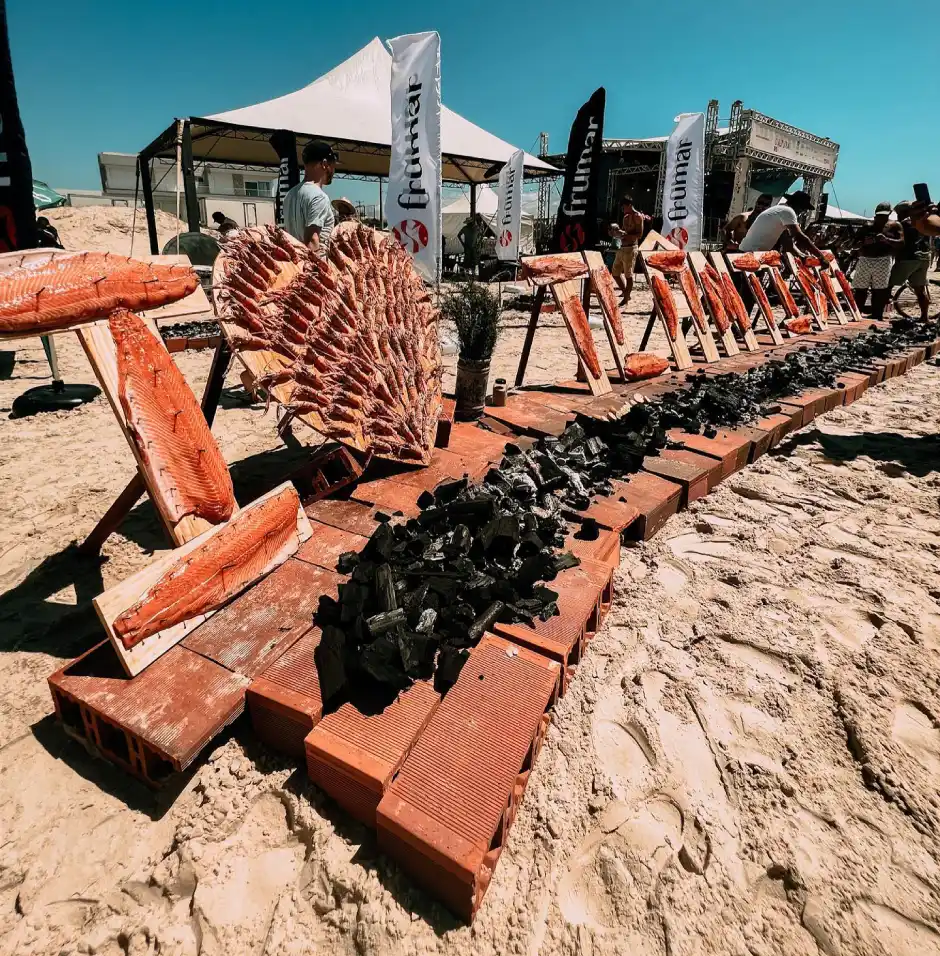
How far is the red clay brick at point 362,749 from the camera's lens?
4.50 ft

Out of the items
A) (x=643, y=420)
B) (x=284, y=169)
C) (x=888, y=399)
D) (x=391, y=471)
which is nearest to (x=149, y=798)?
(x=391, y=471)

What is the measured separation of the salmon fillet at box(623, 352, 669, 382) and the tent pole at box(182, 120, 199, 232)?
1158 centimetres

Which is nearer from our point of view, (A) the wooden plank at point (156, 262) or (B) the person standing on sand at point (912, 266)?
(A) the wooden plank at point (156, 262)

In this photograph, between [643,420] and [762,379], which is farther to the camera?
[762,379]

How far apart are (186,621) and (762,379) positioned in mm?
5320

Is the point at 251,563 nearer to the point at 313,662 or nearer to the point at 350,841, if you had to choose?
the point at 313,662

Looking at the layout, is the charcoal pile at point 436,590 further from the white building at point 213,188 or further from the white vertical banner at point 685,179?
the white building at point 213,188

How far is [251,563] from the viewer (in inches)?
80.7

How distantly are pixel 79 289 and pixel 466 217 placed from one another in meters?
27.1

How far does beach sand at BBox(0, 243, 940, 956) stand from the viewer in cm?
125

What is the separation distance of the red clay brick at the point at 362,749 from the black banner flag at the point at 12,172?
4643mm

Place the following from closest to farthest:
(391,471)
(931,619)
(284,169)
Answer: (931,619) < (391,471) < (284,169)

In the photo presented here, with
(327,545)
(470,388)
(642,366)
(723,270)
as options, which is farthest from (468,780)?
(723,270)

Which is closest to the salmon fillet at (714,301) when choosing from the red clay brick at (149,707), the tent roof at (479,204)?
the red clay brick at (149,707)
